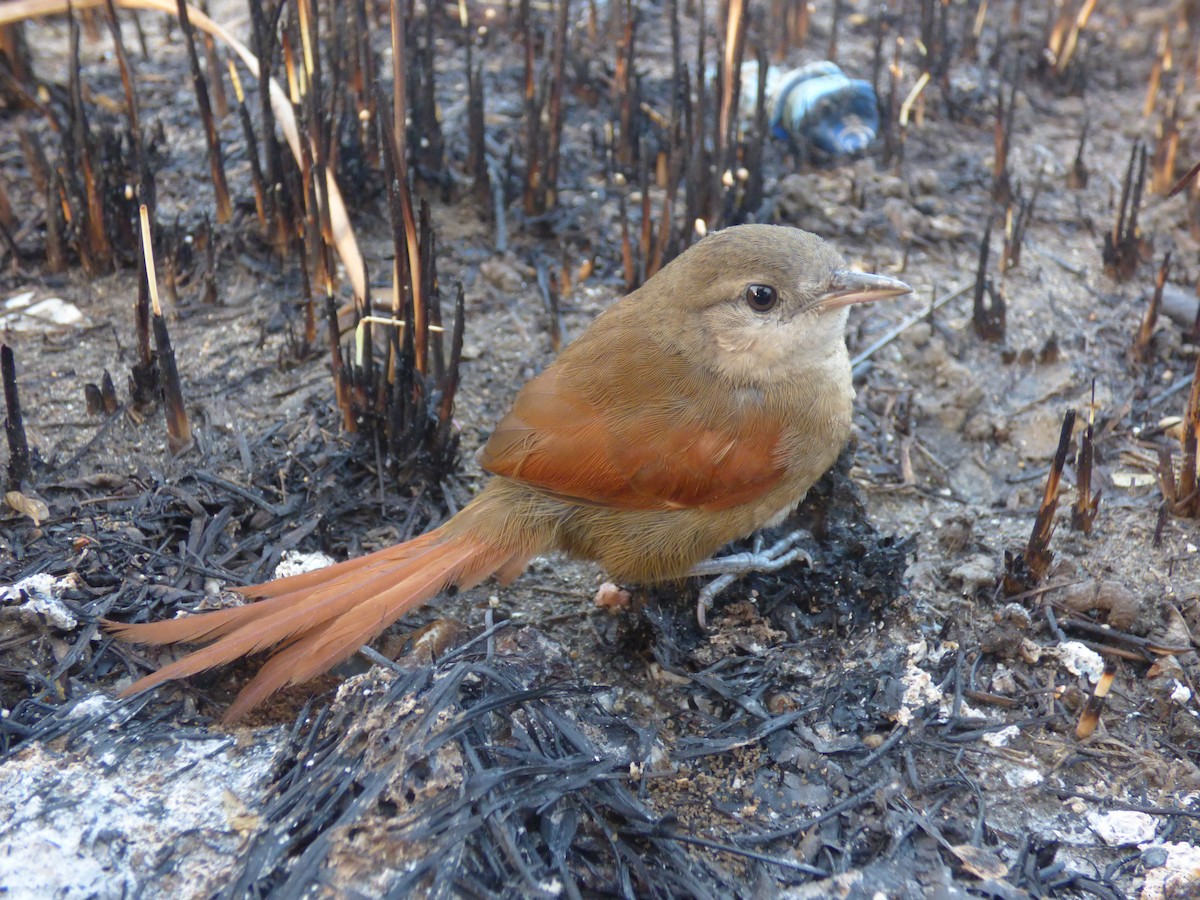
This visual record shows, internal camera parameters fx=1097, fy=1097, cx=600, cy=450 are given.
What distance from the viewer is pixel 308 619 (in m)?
2.59

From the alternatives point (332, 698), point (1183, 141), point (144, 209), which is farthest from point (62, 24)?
point (1183, 141)

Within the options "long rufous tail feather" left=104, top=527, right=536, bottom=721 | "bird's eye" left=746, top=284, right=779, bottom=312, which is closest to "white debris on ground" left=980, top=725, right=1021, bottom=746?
"bird's eye" left=746, top=284, right=779, bottom=312

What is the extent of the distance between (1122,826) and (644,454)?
1397mm

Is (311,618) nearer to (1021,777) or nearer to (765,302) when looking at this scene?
(765,302)

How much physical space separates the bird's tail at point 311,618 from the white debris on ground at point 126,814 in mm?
137

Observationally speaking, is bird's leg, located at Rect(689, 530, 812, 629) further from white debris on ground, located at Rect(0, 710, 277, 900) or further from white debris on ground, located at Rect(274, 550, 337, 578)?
white debris on ground, located at Rect(0, 710, 277, 900)

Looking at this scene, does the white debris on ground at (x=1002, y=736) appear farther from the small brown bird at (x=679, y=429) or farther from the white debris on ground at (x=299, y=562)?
the white debris on ground at (x=299, y=562)

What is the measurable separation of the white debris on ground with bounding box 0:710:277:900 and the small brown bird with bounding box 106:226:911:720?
1.87 ft

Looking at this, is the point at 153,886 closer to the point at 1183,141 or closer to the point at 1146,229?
the point at 1146,229

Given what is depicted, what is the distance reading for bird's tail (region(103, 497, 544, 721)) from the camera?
249 cm

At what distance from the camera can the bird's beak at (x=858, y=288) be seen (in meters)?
2.90

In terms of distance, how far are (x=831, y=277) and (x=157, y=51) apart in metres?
4.20

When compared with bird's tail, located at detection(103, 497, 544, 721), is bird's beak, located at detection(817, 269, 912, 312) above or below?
above

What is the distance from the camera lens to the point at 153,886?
6.77 ft
